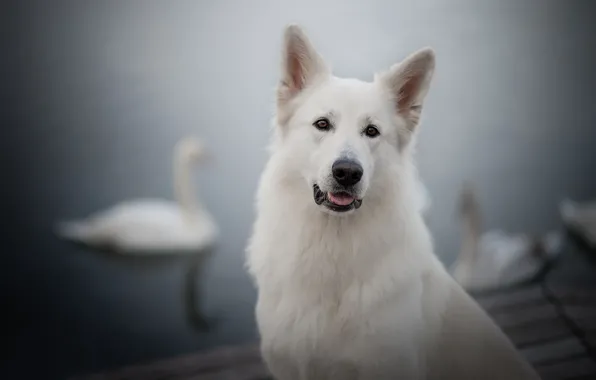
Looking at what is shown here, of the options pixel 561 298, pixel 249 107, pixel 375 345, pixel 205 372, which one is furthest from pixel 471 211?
pixel 375 345

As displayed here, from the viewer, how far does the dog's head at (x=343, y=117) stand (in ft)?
5.00

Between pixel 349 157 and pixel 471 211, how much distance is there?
2075 mm

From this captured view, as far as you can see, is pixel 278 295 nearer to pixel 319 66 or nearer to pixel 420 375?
pixel 420 375

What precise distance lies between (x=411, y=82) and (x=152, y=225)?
2946 mm

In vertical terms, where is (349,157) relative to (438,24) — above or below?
below

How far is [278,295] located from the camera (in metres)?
1.72

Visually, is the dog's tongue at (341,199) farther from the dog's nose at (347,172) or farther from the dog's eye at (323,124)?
the dog's eye at (323,124)

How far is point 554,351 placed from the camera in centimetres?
221

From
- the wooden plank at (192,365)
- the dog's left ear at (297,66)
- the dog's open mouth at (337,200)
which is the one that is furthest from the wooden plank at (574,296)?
the dog's left ear at (297,66)

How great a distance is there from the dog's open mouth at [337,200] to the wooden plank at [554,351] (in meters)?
1.03

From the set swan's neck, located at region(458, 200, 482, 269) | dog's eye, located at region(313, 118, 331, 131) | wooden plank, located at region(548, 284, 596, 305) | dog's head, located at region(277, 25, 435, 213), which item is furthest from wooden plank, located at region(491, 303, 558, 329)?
dog's eye, located at region(313, 118, 331, 131)

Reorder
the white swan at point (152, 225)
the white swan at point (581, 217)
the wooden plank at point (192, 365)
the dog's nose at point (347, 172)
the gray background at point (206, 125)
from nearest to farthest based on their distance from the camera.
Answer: the dog's nose at point (347, 172) → the gray background at point (206, 125) → the wooden plank at point (192, 365) → the white swan at point (581, 217) → the white swan at point (152, 225)

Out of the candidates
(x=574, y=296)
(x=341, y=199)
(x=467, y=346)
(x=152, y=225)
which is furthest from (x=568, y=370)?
(x=152, y=225)

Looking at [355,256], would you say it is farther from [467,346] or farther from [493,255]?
[493,255]
